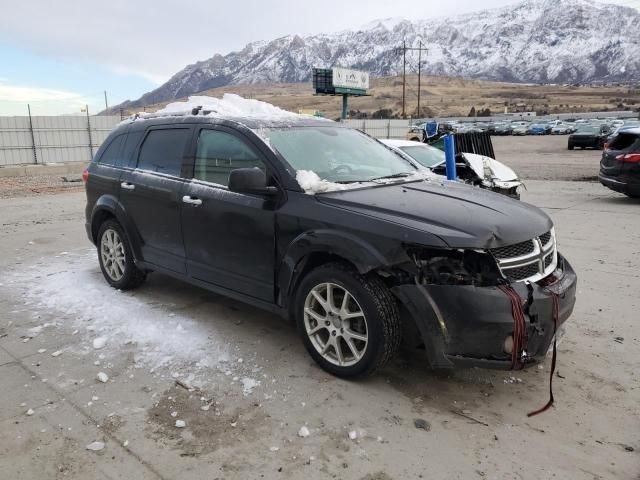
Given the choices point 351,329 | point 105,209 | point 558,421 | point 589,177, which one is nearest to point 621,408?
point 558,421

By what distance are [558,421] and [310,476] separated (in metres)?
1.52

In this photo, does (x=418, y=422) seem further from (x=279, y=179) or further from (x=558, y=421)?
(x=279, y=179)

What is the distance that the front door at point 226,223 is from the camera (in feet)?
12.9

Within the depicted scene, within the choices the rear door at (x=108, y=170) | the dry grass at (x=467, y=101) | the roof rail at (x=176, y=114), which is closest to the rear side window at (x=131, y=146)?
the rear door at (x=108, y=170)

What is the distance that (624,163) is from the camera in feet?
36.9

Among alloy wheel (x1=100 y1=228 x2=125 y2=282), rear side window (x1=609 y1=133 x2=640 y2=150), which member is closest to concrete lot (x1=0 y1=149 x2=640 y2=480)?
alloy wheel (x1=100 y1=228 x2=125 y2=282)

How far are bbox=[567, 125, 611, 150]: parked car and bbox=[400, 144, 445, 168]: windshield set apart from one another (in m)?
25.4

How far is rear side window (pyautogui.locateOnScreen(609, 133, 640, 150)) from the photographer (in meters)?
11.3

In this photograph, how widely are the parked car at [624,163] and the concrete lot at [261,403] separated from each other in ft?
23.1

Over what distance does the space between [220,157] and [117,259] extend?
1.83m

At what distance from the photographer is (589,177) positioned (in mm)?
16922

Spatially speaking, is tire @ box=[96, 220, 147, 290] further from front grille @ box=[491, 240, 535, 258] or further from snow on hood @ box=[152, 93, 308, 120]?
front grille @ box=[491, 240, 535, 258]

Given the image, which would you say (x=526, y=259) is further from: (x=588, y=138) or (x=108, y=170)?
(x=588, y=138)

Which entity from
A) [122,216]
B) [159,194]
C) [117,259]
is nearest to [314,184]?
[159,194]
